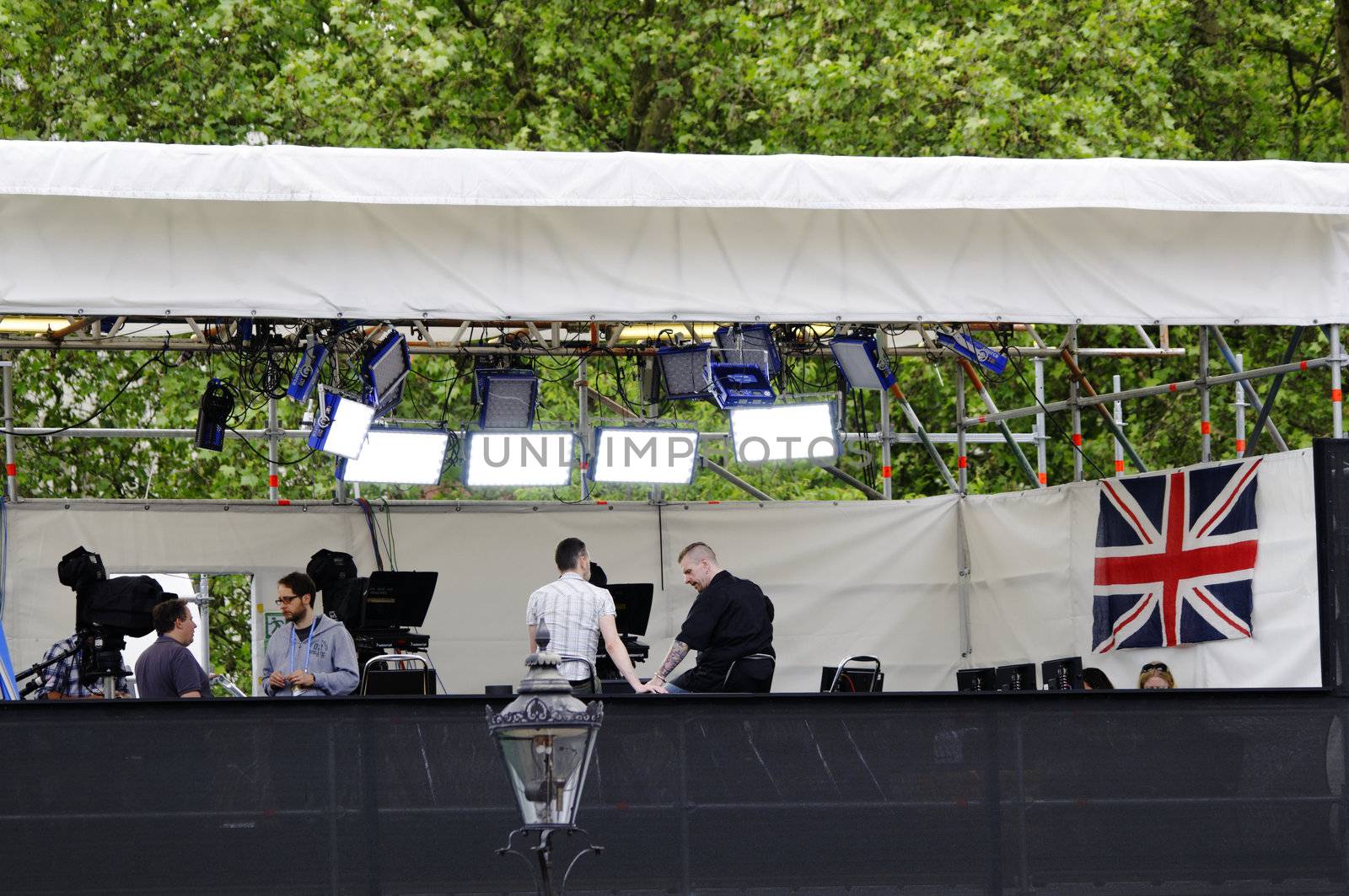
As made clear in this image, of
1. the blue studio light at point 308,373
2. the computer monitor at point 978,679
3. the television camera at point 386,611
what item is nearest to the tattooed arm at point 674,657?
the computer monitor at point 978,679

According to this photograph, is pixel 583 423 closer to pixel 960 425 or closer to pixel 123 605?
pixel 960 425

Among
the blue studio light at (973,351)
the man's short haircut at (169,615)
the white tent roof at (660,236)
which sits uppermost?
the white tent roof at (660,236)

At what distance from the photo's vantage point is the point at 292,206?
7.82m

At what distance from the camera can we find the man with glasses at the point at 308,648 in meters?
8.30

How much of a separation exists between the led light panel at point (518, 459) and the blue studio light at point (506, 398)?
0.10 m

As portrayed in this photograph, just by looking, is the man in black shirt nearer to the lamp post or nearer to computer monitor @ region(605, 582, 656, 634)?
computer monitor @ region(605, 582, 656, 634)

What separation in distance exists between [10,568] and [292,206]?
5.02 m

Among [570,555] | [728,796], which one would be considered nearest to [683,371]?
[570,555]

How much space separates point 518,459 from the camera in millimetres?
11719

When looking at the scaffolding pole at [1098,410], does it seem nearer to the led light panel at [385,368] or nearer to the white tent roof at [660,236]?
the white tent roof at [660,236]

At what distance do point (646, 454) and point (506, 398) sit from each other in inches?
39.3

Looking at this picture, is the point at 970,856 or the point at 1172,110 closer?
the point at 970,856

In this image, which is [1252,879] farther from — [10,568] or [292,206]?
[10,568]

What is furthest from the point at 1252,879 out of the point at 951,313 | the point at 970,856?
the point at 951,313
